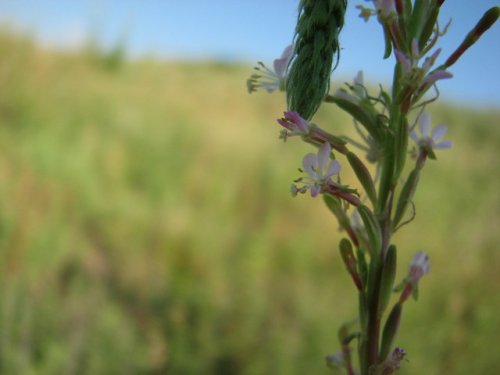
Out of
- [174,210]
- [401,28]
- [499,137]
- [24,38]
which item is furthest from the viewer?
[499,137]

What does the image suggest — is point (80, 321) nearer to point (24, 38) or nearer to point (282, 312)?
point (282, 312)

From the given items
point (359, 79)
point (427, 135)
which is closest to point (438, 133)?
point (427, 135)

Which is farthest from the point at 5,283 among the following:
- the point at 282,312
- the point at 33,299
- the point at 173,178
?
the point at 173,178

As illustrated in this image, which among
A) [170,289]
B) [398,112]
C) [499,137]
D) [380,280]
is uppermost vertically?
[499,137]

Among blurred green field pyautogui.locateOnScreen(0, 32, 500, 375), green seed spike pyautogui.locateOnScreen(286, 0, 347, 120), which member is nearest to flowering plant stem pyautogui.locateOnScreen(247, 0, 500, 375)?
green seed spike pyautogui.locateOnScreen(286, 0, 347, 120)

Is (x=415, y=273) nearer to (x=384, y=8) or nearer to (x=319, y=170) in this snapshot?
(x=319, y=170)

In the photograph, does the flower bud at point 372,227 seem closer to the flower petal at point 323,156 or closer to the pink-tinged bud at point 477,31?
the flower petal at point 323,156
